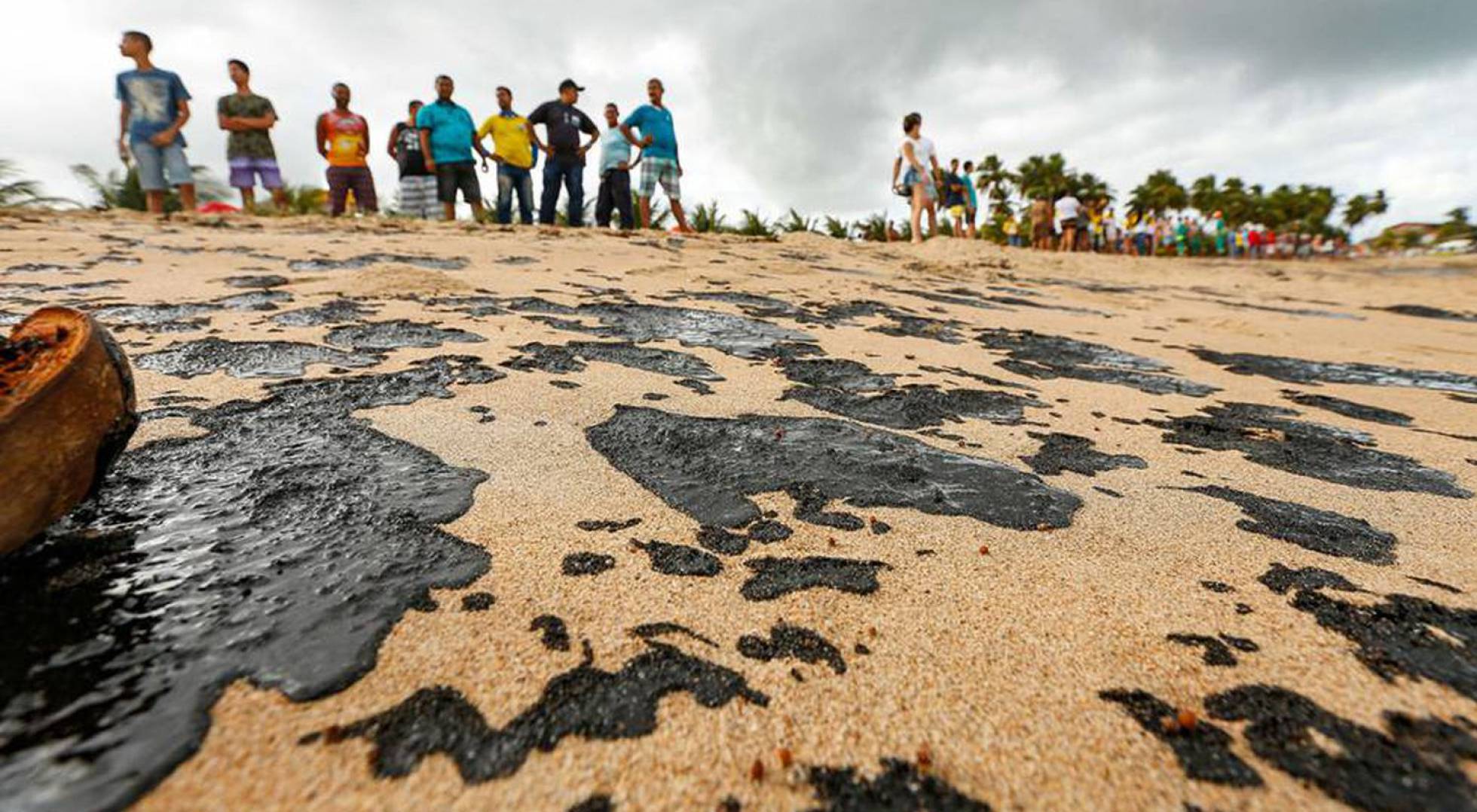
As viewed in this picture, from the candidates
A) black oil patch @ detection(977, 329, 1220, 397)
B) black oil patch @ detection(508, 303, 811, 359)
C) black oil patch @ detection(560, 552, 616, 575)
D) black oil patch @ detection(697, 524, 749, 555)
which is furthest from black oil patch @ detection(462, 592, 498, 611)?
black oil patch @ detection(977, 329, 1220, 397)

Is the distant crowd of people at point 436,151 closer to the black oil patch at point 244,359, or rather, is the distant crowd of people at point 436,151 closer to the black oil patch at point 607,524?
the black oil patch at point 244,359

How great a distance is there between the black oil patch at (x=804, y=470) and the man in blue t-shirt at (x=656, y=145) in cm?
568

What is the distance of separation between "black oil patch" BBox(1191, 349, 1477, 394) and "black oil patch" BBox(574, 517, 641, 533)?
289cm

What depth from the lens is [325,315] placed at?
280cm

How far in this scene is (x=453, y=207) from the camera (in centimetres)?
698

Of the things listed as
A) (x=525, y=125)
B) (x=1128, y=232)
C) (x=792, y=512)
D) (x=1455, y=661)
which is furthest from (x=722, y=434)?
(x=1128, y=232)

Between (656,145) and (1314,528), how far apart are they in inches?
260

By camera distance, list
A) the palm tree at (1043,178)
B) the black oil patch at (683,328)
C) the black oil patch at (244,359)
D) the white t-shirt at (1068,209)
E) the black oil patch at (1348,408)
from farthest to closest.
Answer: the palm tree at (1043,178), the white t-shirt at (1068,209), the black oil patch at (683,328), the black oil patch at (1348,408), the black oil patch at (244,359)

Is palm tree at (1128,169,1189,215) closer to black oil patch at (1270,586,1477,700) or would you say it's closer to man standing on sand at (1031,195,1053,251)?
man standing on sand at (1031,195,1053,251)

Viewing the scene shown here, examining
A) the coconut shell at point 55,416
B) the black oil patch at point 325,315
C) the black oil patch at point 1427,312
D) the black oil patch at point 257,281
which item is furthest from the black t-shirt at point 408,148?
the black oil patch at point 1427,312

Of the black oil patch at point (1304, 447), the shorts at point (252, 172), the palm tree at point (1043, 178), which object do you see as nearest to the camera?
the black oil patch at point (1304, 447)

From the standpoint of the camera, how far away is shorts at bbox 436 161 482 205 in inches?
266

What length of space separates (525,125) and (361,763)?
6.99 m

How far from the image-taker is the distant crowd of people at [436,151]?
5.78 meters
